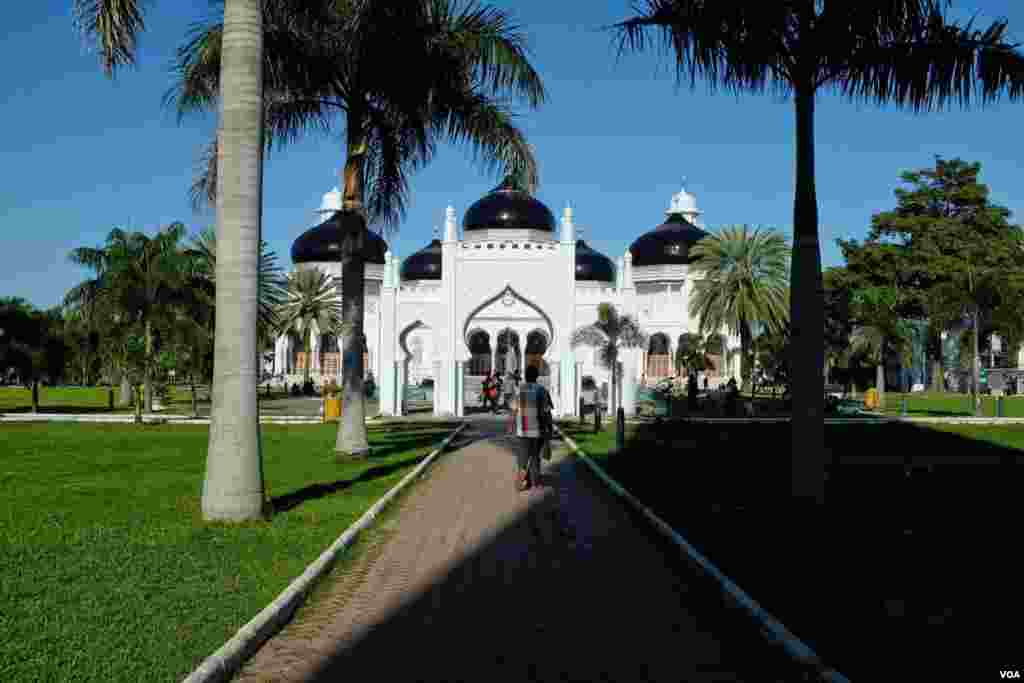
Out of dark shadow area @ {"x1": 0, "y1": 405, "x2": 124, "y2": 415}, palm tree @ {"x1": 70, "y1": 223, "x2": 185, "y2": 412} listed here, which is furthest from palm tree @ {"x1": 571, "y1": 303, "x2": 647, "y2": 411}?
dark shadow area @ {"x1": 0, "y1": 405, "x2": 124, "y2": 415}

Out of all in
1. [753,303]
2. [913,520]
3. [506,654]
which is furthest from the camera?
[753,303]

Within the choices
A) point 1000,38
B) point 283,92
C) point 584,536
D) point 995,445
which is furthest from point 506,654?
point 995,445

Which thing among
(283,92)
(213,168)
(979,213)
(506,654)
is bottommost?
(506,654)

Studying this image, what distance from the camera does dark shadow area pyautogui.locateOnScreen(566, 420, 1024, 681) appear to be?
226 inches

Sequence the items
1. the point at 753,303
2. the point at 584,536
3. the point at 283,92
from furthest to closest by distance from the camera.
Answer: the point at 753,303 → the point at 283,92 → the point at 584,536

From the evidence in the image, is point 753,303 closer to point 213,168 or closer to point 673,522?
point 213,168

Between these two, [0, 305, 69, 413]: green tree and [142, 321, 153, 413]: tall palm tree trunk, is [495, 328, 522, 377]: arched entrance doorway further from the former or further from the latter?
[0, 305, 69, 413]: green tree

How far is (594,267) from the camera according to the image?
61.2 m

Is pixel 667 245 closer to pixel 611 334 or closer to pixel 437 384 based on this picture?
pixel 611 334

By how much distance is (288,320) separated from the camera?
56.9 meters

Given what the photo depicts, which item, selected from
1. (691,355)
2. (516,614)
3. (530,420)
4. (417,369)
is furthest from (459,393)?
(516,614)

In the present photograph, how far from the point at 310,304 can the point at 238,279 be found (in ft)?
156

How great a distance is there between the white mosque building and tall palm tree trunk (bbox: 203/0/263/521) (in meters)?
8.26

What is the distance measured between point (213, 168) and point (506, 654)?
1379 centimetres
